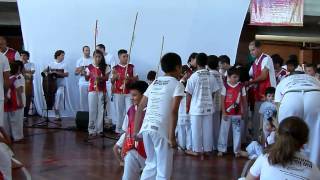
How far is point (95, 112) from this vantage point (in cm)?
765

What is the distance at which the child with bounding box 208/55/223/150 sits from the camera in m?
6.50

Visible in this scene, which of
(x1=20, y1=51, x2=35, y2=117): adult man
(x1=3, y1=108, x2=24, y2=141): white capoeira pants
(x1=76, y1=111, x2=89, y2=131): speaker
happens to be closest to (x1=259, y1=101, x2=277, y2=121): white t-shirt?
(x1=76, y1=111, x2=89, y2=131): speaker

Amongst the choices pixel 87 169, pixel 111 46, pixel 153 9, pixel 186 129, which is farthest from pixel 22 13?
pixel 87 169

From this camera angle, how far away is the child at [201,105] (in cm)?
626

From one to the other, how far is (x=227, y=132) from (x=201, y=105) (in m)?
0.65

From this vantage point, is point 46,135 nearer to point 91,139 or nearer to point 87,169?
point 91,139

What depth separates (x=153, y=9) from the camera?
9.51m

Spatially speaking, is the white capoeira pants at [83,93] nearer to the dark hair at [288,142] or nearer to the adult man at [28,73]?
the adult man at [28,73]

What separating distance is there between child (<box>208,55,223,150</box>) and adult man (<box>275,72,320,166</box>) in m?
2.38

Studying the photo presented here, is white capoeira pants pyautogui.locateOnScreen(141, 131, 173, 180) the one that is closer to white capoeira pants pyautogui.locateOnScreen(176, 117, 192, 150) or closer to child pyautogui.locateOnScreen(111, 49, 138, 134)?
white capoeira pants pyautogui.locateOnScreen(176, 117, 192, 150)

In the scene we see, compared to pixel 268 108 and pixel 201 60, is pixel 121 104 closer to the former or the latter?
pixel 201 60

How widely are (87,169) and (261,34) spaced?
10.9 metres

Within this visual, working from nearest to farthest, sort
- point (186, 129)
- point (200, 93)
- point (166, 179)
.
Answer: point (166, 179) < point (200, 93) < point (186, 129)

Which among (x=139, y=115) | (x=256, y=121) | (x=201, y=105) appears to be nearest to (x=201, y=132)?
(x=201, y=105)
